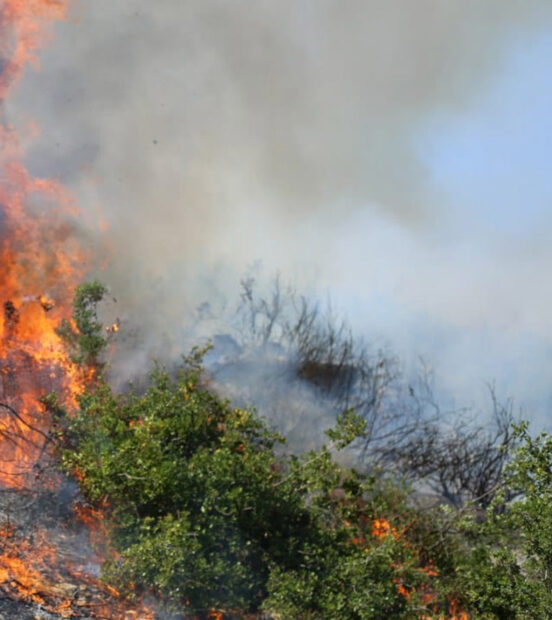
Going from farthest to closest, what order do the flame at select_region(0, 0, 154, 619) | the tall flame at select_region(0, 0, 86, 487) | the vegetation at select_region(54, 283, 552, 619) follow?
the tall flame at select_region(0, 0, 86, 487) → the flame at select_region(0, 0, 154, 619) → the vegetation at select_region(54, 283, 552, 619)

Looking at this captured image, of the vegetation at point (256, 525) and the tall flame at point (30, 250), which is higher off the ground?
the tall flame at point (30, 250)

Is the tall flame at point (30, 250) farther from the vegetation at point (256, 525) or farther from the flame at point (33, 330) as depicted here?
the vegetation at point (256, 525)

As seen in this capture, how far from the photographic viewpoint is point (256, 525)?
10352mm

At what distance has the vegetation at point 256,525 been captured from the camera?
8.89 metres

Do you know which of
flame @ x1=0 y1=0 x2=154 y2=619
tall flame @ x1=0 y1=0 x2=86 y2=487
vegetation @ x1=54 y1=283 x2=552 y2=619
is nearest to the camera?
vegetation @ x1=54 y1=283 x2=552 y2=619

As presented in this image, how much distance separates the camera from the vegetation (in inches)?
350

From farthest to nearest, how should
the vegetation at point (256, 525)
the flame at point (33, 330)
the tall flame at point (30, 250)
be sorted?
1. the tall flame at point (30, 250)
2. the flame at point (33, 330)
3. the vegetation at point (256, 525)

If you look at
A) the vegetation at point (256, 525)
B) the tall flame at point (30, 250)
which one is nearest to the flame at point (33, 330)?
the tall flame at point (30, 250)

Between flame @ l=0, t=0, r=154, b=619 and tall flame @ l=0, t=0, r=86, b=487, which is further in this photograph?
tall flame @ l=0, t=0, r=86, b=487

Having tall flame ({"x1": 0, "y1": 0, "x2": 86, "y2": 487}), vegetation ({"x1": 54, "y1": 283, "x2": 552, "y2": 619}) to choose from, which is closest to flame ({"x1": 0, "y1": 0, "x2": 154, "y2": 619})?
tall flame ({"x1": 0, "y1": 0, "x2": 86, "y2": 487})

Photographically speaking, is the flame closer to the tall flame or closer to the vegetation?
the tall flame

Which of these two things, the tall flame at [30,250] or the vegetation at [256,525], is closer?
the vegetation at [256,525]

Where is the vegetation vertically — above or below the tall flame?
below

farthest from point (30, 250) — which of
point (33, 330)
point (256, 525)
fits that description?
point (256, 525)
